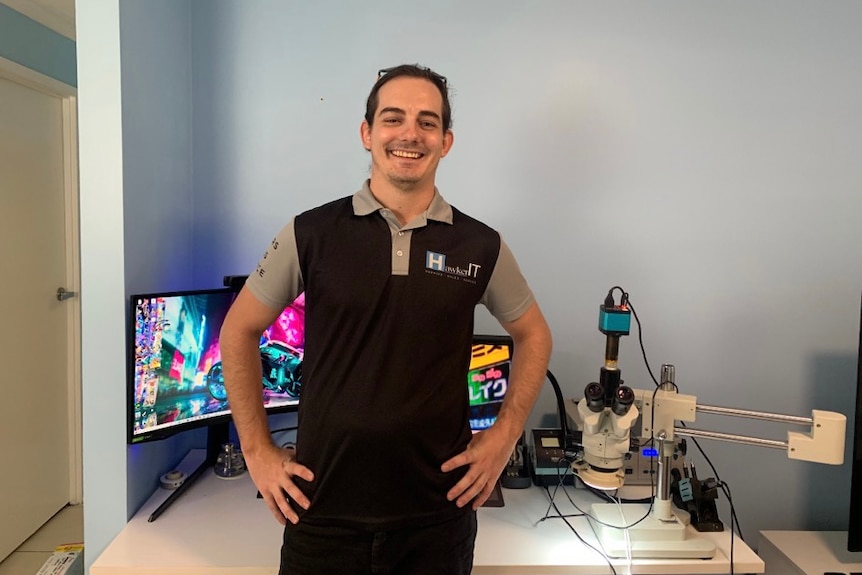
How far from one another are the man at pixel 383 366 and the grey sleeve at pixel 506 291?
0.05ft

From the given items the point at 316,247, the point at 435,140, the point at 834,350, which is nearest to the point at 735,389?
the point at 834,350

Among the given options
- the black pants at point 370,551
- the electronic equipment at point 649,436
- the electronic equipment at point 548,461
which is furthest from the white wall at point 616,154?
the black pants at point 370,551

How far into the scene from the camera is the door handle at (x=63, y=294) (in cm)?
278

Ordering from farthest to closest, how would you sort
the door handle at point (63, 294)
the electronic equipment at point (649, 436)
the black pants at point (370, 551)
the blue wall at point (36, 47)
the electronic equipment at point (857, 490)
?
the door handle at point (63, 294)
the blue wall at point (36, 47)
the electronic equipment at point (857, 490)
the electronic equipment at point (649, 436)
the black pants at point (370, 551)

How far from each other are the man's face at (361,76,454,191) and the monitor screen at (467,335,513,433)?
2.32 feet

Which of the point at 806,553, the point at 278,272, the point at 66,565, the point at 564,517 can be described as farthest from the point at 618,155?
the point at 66,565

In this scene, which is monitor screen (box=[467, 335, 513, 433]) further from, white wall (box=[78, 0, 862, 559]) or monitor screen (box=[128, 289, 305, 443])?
monitor screen (box=[128, 289, 305, 443])

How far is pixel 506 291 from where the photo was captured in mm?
1284

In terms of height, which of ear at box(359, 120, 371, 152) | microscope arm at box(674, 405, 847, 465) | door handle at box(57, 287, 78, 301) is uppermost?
ear at box(359, 120, 371, 152)

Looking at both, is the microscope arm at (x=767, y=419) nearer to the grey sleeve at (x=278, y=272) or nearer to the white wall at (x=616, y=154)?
the white wall at (x=616, y=154)

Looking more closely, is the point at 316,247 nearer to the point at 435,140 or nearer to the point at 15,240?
the point at 435,140

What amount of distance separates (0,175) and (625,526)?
2833mm

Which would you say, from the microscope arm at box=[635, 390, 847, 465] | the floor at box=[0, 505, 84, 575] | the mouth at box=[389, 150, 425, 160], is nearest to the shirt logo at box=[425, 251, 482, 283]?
the mouth at box=[389, 150, 425, 160]

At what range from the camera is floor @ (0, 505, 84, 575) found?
2.45m
